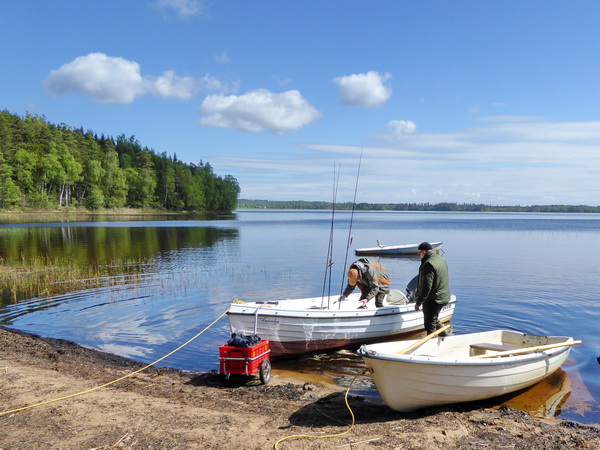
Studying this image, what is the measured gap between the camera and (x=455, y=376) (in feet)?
21.8

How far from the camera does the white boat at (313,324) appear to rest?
30.4ft

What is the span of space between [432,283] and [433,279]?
0.31 ft

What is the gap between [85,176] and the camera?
9969 centimetres

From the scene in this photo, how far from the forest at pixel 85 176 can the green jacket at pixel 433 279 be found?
86.3 meters

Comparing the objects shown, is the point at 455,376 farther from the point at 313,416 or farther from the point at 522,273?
the point at 522,273

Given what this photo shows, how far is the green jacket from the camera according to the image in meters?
8.93

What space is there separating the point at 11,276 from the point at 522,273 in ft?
82.4

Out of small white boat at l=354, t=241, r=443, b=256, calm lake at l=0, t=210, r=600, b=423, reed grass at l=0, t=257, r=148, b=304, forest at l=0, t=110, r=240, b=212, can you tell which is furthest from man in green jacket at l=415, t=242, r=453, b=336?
forest at l=0, t=110, r=240, b=212

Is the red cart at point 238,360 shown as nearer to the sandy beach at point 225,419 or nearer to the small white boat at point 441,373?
the sandy beach at point 225,419

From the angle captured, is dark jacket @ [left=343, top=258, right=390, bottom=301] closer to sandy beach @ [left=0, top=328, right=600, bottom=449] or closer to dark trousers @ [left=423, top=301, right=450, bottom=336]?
dark trousers @ [left=423, top=301, right=450, bottom=336]

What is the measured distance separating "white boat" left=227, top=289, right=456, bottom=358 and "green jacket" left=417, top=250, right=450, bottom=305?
5.45ft

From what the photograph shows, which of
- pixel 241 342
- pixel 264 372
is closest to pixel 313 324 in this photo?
pixel 264 372

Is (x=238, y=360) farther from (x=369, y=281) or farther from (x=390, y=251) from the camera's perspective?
(x=390, y=251)

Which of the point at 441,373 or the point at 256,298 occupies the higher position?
the point at 441,373
